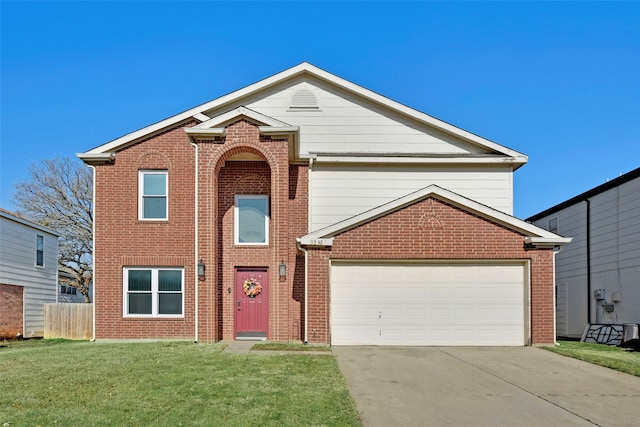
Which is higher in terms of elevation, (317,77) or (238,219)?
(317,77)

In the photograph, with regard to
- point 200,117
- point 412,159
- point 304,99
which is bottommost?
point 412,159

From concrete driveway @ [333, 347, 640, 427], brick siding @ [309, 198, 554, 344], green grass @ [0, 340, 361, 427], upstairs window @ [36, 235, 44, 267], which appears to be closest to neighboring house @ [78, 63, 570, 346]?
brick siding @ [309, 198, 554, 344]

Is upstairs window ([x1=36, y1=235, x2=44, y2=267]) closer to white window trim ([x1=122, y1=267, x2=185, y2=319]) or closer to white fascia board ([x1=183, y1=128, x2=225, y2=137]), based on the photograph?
white window trim ([x1=122, y1=267, x2=185, y2=319])

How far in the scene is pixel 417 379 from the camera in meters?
9.20

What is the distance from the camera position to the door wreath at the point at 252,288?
15.1m

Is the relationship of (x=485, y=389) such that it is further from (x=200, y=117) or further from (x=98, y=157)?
(x=98, y=157)

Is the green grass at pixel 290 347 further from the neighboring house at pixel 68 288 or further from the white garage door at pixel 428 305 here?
the neighboring house at pixel 68 288

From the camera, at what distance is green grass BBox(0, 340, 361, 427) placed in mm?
6625

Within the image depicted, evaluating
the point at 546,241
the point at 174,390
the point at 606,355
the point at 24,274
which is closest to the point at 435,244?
the point at 546,241

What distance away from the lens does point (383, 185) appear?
619 inches

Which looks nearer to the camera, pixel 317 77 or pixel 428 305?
pixel 428 305

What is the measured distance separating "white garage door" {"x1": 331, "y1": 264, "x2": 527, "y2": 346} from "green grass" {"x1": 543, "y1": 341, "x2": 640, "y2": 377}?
132 cm

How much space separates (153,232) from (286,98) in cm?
607

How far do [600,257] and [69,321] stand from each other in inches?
749
